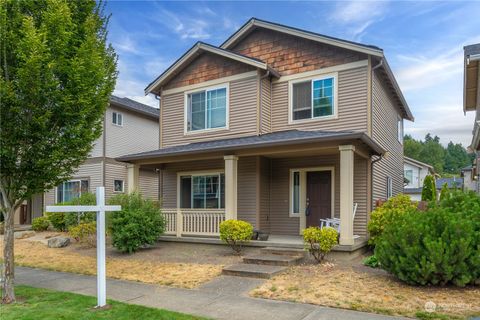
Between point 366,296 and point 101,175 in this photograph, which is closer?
Answer: point 366,296

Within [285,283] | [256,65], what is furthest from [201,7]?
[285,283]

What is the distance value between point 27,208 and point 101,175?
23.4 ft

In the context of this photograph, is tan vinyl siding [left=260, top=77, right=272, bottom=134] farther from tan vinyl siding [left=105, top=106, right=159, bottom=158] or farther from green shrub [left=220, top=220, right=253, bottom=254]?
tan vinyl siding [left=105, top=106, right=159, bottom=158]

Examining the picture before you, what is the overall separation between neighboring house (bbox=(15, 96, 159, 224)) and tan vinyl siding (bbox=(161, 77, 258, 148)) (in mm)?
4557

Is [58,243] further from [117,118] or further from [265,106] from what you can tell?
[265,106]

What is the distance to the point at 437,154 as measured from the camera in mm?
89438

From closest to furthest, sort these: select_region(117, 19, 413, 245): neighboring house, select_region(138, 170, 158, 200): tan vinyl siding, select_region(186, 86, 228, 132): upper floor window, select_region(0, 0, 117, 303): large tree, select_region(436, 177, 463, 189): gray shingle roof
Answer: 1. select_region(0, 0, 117, 303): large tree
2. select_region(436, 177, 463, 189): gray shingle roof
3. select_region(117, 19, 413, 245): neighboring house
4. select_region(186, 86, 228, 132): upper floor window
5. select_region(138, 170, 158, 200): tan vinyl siding

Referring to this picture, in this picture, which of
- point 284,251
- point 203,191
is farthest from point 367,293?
point 203,191

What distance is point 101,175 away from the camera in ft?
64.4

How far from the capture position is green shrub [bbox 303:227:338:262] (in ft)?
30.8

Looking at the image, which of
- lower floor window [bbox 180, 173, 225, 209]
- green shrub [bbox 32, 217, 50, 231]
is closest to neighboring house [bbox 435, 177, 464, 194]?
lower floor window [bbox 180, 173, 225, 209]

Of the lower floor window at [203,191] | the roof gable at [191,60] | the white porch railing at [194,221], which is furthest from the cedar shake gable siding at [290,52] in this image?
the white porch railing at [194,221]

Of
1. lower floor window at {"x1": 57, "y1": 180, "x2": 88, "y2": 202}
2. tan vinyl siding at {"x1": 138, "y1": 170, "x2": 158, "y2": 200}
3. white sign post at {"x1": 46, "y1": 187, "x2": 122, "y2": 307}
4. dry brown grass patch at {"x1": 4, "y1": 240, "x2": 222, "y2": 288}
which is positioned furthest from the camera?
tan vinyl siding at {"x1": 138, "y1": 170, "x2": 158, "y2": 200}

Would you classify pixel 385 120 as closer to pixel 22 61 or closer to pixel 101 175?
pixel 22 61
